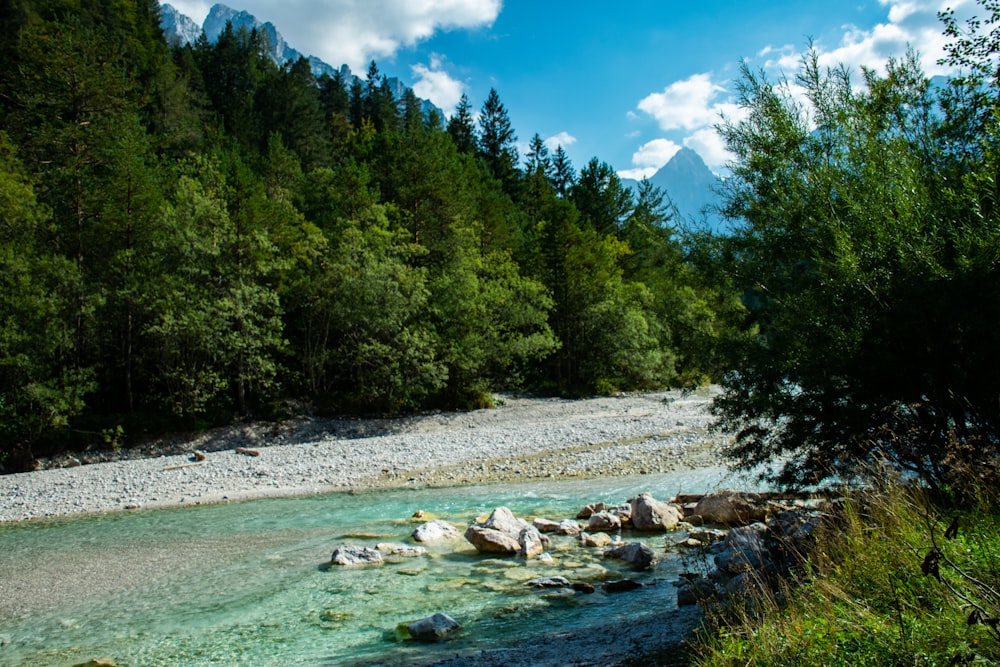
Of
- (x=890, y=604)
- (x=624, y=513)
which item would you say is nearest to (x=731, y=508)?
(x=624, y=513)

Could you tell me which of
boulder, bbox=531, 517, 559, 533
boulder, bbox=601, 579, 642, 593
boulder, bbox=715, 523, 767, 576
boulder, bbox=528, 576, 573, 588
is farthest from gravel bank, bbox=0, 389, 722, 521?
boulder, bbox=528, 576, 573, 588

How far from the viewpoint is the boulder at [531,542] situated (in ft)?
32.2

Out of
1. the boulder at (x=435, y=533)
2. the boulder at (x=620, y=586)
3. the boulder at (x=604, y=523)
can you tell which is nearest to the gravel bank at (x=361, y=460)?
the boulder at (x=604, y=523)

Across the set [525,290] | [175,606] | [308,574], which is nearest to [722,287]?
[308,574]

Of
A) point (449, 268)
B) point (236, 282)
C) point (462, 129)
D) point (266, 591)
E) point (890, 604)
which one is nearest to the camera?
point (890, 604)

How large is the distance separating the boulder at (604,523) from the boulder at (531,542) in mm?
1128

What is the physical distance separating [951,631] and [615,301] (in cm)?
3444

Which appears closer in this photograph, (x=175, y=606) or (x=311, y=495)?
(x=175, y=606)

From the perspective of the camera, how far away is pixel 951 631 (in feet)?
10.5

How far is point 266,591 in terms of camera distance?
8.65m

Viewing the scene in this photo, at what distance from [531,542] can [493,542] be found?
2.02ft

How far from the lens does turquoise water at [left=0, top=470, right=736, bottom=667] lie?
682 cm

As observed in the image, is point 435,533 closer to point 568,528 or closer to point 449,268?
point 568,528

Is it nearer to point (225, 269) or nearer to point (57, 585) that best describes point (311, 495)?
point (57, 585)
